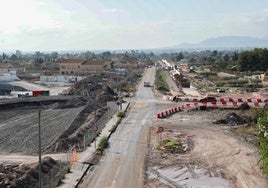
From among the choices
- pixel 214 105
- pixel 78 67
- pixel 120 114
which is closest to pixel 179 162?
pixel 120 114

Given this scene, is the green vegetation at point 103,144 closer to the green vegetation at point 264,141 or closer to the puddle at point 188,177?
the puddle at point 188,177

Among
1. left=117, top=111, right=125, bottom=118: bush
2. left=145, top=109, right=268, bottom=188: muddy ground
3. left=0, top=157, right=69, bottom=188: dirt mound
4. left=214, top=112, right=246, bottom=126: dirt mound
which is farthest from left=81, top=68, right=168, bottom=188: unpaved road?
left=214, top=112, right=246, bottom=126: dirt mound

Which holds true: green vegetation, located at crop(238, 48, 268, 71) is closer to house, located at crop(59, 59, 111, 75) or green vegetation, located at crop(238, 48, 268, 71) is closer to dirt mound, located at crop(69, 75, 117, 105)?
house, located at crop(59, 59, 111, 75)

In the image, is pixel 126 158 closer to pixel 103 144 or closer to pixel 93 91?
pixel 103 144

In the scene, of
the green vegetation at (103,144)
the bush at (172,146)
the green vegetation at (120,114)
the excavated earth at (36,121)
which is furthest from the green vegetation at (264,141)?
the green vegetation at (120,114)

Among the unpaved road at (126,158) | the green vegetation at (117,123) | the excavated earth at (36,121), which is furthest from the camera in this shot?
the green vegetation at (117,123)

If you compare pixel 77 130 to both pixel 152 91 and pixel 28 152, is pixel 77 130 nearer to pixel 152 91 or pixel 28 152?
pixel 28 152

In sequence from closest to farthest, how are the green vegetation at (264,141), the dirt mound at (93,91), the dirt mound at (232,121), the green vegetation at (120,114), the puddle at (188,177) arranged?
1. the green vegetation at (264,141)
2. the puddle at (188,177)
3. the dirt mound at (232,121)
4. the green vegetation at (120,114)
5. the dirt mound at (93,91)

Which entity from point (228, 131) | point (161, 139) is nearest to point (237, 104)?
point (228, 131)
